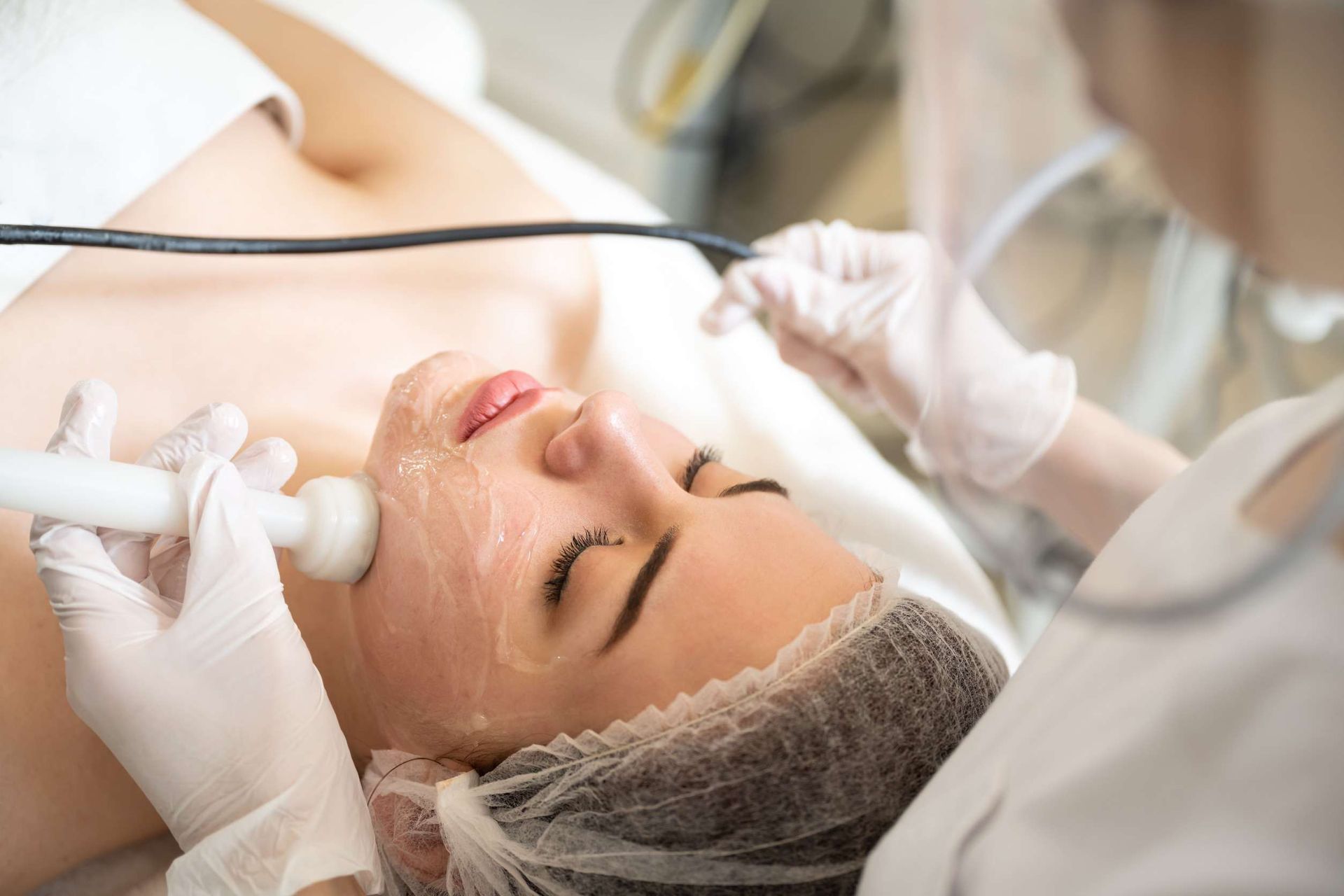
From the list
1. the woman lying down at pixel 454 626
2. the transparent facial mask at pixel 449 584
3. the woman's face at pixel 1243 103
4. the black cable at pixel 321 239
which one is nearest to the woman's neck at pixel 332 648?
the woman lying down at pixel 454 626

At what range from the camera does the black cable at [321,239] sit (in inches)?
32.9

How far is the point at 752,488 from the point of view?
0.88 m

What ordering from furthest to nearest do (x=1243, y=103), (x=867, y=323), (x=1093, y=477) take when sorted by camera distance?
(x=867, y=323) < (x=1093, y=477) < (x=1243, y=103)

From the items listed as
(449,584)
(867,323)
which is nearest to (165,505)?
(449,584)

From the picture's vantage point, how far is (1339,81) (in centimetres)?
35

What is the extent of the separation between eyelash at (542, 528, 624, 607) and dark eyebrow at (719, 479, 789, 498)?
114mm

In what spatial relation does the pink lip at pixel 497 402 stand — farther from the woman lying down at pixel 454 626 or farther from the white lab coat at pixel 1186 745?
the white lab coat at pixel 1186 745

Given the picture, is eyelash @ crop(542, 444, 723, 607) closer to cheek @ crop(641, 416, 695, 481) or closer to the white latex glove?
cheek @ crop(641, 416, 695, 481)

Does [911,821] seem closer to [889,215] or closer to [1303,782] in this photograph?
[1303,782]

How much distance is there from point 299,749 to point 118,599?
0.18 meters

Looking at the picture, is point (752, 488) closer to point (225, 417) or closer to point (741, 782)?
point (741, 782)

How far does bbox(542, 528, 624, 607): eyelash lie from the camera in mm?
808

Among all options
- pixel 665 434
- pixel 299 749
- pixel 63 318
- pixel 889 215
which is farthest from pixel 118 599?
pixel 889 215

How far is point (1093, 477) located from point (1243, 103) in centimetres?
76
